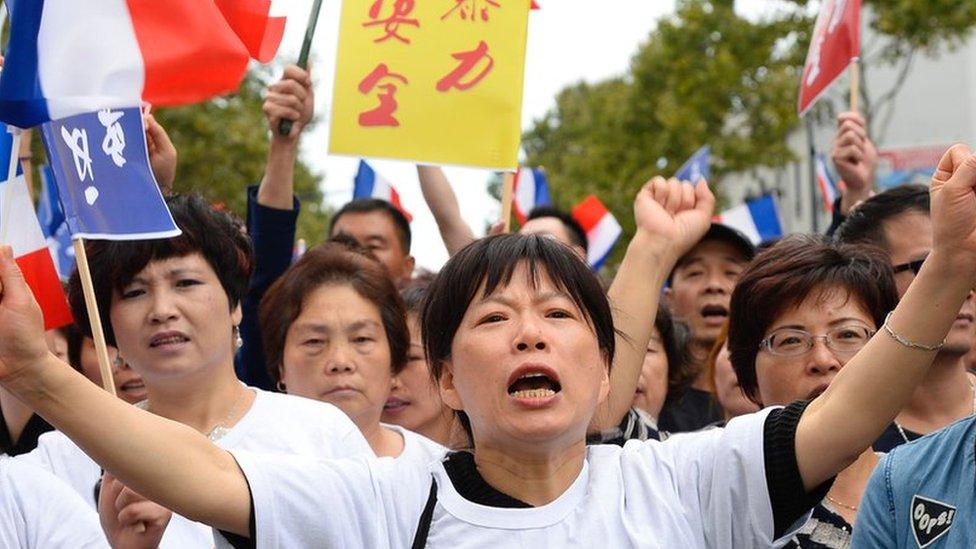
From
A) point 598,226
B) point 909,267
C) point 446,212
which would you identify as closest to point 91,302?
point 909,267

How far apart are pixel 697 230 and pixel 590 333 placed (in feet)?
2.60

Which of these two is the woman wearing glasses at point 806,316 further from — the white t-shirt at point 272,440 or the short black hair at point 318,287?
the short black hair at point 318,287

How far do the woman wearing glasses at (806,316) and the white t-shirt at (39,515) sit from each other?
167cm

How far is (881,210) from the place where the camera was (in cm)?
492

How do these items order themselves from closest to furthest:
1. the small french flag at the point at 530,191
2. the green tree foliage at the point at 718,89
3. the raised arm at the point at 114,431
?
the raised arm at the point at 114,431, the small french flag at the point at 530,191, the green tree foliage at the point at 718,89

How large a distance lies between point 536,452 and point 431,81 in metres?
2.75

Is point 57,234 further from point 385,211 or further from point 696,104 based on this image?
point 696,104

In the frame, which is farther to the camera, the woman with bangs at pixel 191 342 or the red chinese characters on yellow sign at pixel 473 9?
the red chinese characters on yellow sign at pixel 473 9

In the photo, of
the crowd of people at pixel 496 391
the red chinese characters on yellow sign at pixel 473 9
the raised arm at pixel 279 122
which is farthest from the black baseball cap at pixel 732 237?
the raised arm at pixel 279 122

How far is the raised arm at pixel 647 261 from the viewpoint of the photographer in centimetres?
394

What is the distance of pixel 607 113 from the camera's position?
114ft

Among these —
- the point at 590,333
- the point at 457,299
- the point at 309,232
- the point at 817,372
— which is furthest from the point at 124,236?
the point at 309,232

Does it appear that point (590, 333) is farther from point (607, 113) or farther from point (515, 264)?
point (607, 113)

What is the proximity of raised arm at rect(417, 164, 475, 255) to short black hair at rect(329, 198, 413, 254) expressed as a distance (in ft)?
2.50
